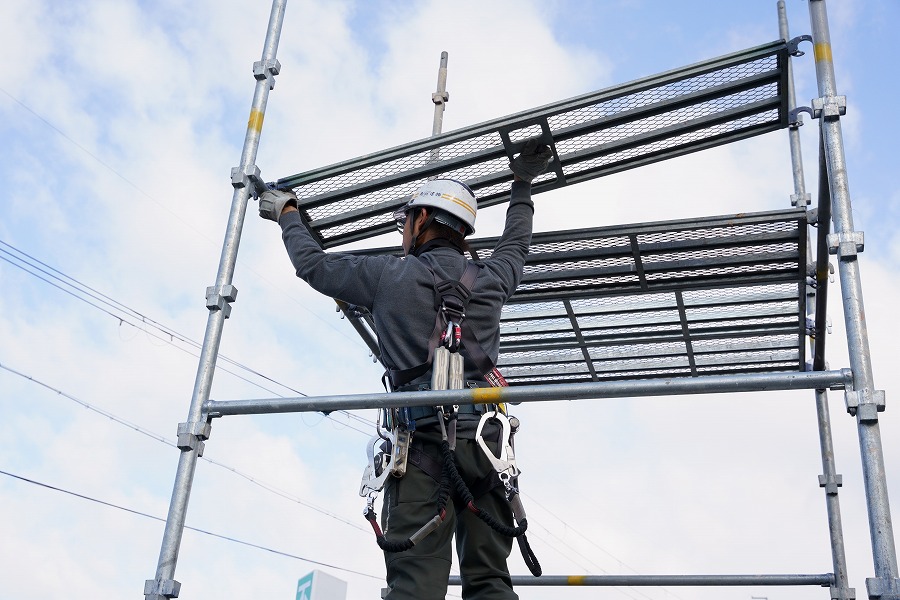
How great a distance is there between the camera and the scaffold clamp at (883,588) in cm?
368

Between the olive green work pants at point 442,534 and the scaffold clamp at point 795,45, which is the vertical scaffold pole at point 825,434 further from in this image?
the olive green work pants at point 442,534

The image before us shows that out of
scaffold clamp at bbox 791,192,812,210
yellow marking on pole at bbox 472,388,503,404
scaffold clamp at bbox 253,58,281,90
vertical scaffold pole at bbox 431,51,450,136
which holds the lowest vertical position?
yellow marking on pole at bbox 472,388,503,404

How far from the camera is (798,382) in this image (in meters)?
3.93

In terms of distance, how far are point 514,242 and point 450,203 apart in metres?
0.52

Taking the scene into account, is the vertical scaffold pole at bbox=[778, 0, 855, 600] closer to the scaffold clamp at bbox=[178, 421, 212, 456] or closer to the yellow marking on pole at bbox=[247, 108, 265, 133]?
the yellow marking on pole at bbox=[247, 108, 265, 133]

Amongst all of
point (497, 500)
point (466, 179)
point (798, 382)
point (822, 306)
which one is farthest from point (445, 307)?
point (822, 306)

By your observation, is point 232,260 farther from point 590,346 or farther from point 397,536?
point 590,346

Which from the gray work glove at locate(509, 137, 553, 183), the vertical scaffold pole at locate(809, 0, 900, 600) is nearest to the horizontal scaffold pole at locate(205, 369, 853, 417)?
the vertical scaffold pole at locate(809, 0, 900, 600)

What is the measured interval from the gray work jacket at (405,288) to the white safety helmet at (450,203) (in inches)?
8.1

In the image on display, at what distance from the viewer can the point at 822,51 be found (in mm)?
5180

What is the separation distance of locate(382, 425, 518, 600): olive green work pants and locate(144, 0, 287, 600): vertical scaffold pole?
1.40 meters

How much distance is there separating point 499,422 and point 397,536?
764mm

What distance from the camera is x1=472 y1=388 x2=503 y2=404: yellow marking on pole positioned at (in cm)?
411

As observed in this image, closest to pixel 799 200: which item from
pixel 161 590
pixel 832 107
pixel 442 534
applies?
pixel 832 107
